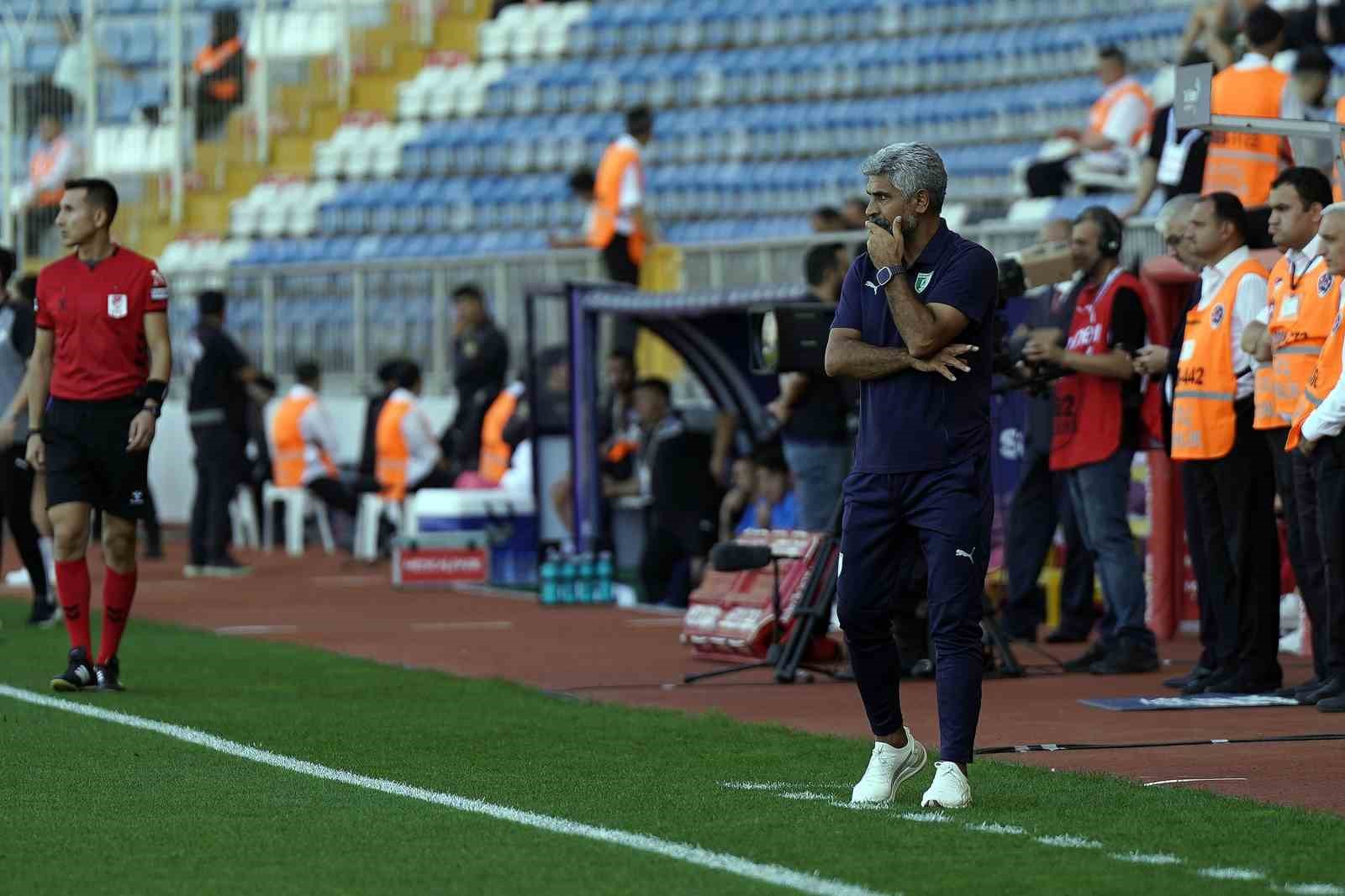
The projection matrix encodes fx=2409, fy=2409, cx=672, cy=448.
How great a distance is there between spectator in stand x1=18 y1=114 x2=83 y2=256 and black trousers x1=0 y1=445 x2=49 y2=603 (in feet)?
44.2

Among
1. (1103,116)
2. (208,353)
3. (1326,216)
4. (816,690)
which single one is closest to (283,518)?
(208,353)

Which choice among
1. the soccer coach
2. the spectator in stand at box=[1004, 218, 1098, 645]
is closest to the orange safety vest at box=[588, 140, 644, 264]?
the spectator in stand at box=[1004, 218, 1098, 645]

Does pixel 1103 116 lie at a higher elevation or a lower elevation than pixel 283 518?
higher

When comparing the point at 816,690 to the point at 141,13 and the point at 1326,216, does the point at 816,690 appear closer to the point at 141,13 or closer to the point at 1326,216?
the point at 1326,216

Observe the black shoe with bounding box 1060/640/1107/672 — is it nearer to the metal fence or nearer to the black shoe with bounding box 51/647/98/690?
the black shoe with bounding box 51/647/98/690

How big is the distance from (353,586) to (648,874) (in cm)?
1214

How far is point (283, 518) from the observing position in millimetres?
22969

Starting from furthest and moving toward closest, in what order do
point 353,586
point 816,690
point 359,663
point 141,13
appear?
point 141,13, point 353,586, point 359,663, point 816,690

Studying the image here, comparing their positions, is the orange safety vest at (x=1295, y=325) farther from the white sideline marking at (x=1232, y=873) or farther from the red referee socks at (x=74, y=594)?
the red referee socks at (x=74, y=594)

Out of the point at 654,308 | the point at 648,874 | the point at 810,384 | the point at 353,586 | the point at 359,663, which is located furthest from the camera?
the point at 353,586

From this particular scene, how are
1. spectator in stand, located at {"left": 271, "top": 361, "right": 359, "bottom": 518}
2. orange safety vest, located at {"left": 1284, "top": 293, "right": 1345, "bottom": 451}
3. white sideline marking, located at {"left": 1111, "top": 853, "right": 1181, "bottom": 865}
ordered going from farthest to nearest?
1. spectator in stand, located at {"left": 271, "top": 361, "right": 359, "bottom": 518}
2. orange safety vest, located at {"left": 1284, "top": 293, "right": 1345, "bottom": 451}
3. white sideline marking, located at {"left": 1111, "top": 853, "right": 1181, "bottom": 865}

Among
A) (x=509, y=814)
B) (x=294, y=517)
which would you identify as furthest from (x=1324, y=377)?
(x=294, y=517)

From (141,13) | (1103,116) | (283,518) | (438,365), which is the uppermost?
(141,13)

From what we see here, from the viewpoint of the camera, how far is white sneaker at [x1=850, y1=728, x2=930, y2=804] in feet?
22.3
